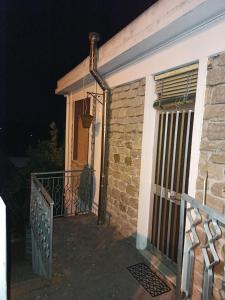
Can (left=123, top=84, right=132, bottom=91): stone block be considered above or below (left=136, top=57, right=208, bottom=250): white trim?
above

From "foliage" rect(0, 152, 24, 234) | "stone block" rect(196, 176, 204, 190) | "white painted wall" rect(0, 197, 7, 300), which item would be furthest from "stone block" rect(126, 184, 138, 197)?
"foliage" rect(0, 152, 24, 234)

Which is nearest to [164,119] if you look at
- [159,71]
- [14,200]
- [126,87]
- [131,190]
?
[159,71]

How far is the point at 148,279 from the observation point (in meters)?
3.02

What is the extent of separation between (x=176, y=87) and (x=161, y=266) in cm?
236

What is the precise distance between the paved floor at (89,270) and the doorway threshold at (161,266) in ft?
0.35

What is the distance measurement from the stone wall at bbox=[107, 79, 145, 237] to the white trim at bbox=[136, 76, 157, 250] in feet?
0.46

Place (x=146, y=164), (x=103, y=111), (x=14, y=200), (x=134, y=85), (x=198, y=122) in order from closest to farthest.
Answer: (x=198, y=122) < (x=146, y=164) < (x=134, y=85) < (x=103, y=111) < (x=14, y=200)

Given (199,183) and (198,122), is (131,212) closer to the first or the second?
(199,183)

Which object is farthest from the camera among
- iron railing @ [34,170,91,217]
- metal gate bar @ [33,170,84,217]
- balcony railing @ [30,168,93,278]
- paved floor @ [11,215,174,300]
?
metal gate bar @ [33,170,84,217]

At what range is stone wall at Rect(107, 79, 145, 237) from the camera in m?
3.80

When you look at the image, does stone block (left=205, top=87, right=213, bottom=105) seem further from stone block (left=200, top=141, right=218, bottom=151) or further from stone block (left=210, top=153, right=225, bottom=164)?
stone block (left=210, top=153, right=225, bottom=164)

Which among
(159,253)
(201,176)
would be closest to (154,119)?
(201,176)

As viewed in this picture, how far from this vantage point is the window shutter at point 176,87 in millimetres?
2809

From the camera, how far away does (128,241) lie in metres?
3.97
